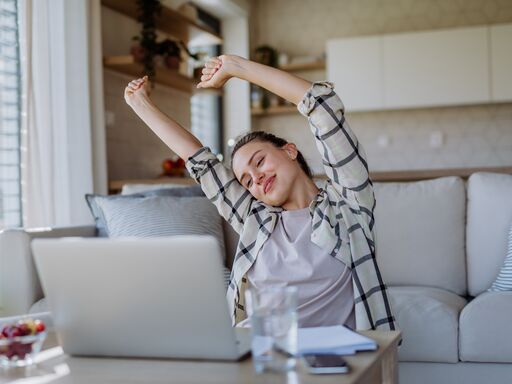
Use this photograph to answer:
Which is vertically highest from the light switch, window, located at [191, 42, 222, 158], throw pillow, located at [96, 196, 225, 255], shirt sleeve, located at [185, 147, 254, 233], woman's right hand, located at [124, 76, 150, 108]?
window, located at [191, 42, 222, 158]

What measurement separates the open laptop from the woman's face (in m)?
0.51

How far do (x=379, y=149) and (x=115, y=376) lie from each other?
5611 mm

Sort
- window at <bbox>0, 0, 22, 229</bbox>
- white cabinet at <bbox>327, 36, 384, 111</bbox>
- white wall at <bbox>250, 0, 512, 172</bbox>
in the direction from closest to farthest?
window at <bbox>0, 0, 22, 229</bbox>
white cabinet at <bbox>327, 36, 384, 111</bbox>
white wall at <bbox>250, 0, 512, 172</bbox>

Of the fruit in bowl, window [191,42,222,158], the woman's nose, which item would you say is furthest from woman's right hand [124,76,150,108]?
window [191,42,222,158]

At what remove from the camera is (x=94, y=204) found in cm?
312

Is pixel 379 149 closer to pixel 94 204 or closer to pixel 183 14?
pixel 183 14

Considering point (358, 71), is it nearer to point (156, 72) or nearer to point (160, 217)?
point (156, 72)

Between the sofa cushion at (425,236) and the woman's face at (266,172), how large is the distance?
132 cm

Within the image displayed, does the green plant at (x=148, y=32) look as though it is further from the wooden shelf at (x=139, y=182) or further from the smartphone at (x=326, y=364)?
the smartphone at (x=326, y=364)

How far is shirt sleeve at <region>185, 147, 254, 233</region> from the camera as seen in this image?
6.07 feet

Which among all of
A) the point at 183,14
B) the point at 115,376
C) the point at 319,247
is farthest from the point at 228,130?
the point at 115,376

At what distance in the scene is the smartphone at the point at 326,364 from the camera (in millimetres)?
1085

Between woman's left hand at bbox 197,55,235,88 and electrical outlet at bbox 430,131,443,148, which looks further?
electrical outlet at bbox 430,131,443,148

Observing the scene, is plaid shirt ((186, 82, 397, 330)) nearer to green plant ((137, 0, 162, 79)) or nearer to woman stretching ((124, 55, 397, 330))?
woman stretching ((124, 55, 397, 330))
